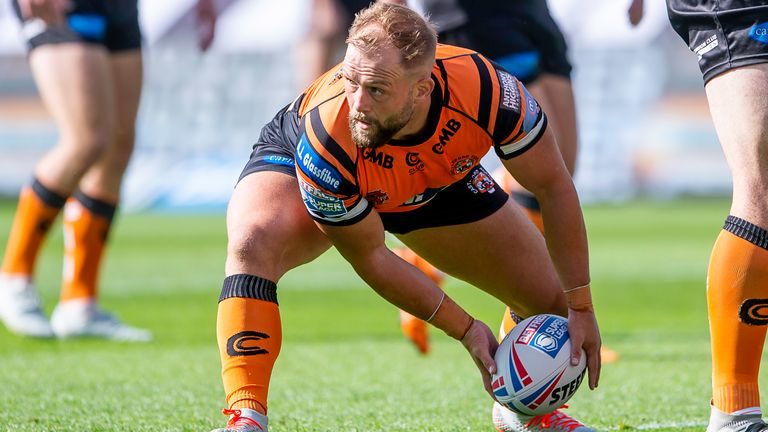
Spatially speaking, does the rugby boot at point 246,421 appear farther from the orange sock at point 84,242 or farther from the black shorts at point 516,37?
the orange sock at point 84,242

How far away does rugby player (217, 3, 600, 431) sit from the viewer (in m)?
3.38

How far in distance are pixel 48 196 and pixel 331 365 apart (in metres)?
2.09

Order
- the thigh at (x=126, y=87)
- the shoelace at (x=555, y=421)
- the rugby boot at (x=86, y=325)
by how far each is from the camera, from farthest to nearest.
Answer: the thigh at (x=126, y=87)
the rugby boot at (x=86, y=325)
the shoelace at (x=555, y=421)

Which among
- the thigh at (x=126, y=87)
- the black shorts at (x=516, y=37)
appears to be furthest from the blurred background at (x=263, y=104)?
the black shorts at (x=516, y=37)

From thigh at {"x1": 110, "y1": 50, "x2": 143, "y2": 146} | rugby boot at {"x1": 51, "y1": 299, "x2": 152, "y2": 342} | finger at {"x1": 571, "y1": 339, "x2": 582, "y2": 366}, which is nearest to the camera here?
finger at {"x1": 571, "y1": 339, "x2": 582, "y2": 366}

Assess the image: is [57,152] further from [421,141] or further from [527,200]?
[421,141]

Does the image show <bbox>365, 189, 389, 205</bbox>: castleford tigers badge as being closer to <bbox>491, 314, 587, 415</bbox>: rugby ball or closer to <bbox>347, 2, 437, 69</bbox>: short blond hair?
<bbox>347, 2, 437, 69</bbox>: short blond hair

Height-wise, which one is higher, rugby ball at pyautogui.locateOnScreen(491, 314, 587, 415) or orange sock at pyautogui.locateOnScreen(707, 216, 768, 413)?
orange sock at pyautogui.locateOnScreen(707, 216, 768, 413)

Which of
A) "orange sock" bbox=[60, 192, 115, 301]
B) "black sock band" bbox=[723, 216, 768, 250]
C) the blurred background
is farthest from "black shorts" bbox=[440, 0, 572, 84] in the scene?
the blurred background

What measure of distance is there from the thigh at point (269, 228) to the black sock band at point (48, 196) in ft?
9.62

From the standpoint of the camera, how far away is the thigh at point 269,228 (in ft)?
11.9

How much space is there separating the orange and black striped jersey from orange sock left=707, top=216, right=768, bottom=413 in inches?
28.4

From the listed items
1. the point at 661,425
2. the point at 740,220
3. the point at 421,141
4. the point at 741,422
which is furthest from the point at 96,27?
the point at 741,422

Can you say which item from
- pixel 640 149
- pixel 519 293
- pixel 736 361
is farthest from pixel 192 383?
pixel 640 149
